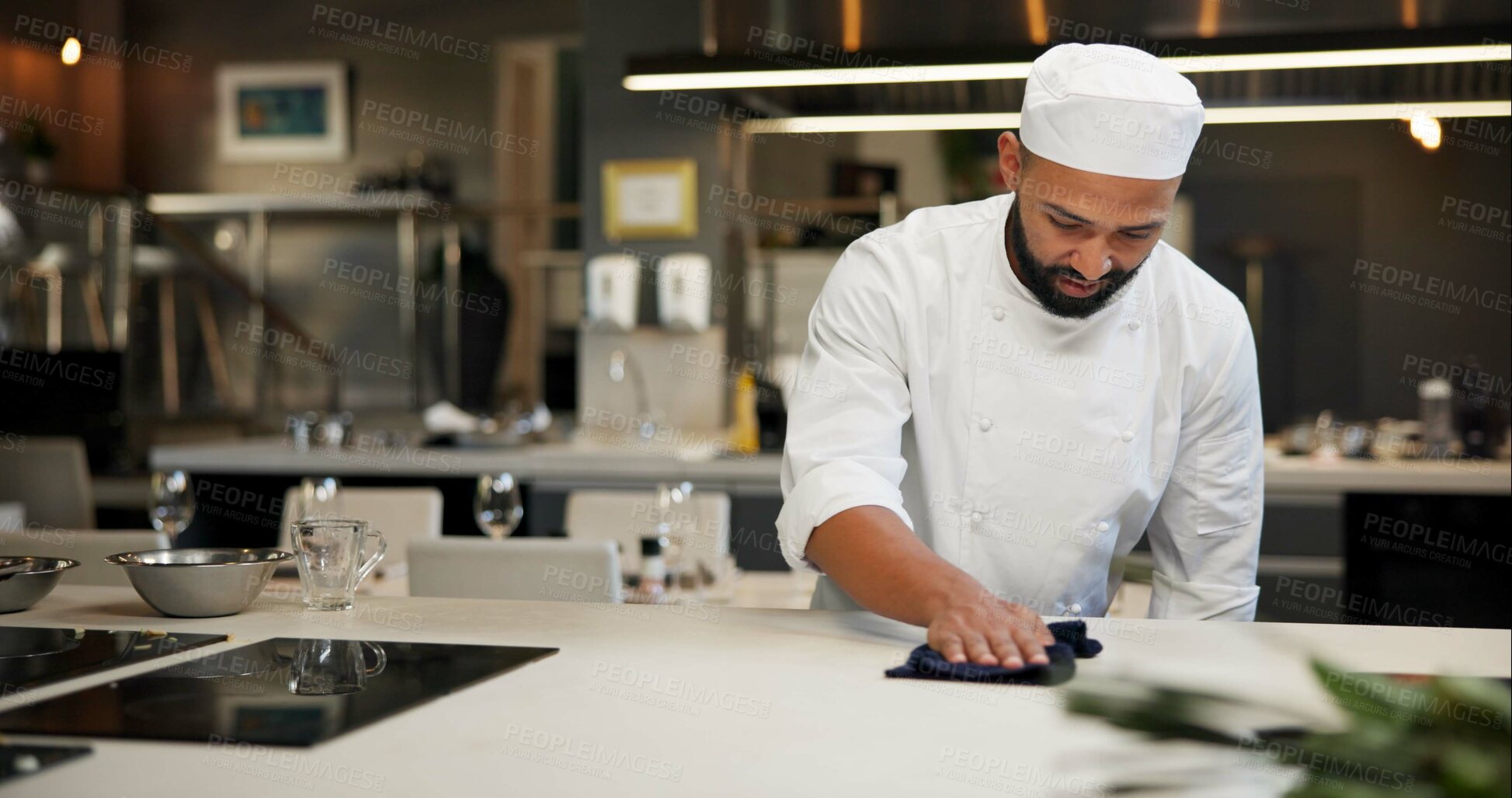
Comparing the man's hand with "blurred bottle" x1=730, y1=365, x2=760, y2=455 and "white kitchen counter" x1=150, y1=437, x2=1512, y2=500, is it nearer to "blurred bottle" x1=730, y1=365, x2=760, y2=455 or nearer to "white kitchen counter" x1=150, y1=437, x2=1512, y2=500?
"white kitchen counter" x1=150, y1=437, x2=1512, y2=500

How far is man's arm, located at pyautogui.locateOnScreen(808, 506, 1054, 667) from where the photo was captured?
4.02ft

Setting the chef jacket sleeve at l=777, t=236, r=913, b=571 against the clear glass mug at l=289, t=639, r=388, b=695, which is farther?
the chef jacket sleeve at l=777, t=236, r=913, b=571

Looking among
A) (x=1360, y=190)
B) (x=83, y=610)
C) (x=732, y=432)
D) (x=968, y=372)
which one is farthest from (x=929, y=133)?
(x=83, y=610)

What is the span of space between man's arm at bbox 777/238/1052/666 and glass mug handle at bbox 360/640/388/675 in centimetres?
50

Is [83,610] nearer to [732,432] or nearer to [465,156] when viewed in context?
[732,432]

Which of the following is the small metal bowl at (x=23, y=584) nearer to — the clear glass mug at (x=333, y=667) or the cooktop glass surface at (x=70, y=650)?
the cooktop glass surface at (x=70, y=650)

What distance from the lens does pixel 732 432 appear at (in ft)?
16.2

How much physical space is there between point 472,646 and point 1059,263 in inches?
33.6

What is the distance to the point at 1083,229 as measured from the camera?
5.25 ft

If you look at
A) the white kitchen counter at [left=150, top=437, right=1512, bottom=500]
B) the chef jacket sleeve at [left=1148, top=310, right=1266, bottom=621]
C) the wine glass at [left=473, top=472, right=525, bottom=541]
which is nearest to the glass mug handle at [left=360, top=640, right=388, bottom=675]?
the chef jacket sleeve at [left=1148, top=310, right=1266, bottom=621]

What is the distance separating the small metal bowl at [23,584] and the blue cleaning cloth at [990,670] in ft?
3.48

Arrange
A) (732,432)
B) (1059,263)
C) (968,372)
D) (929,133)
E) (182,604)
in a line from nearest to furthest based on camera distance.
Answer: (182,604) → (1059,263) → (968,372) → (732,432) → (929,133)

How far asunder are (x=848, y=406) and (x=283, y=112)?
7497mm

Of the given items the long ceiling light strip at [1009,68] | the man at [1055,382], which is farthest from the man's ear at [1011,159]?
the long ceiling light strip at [1009,68]
